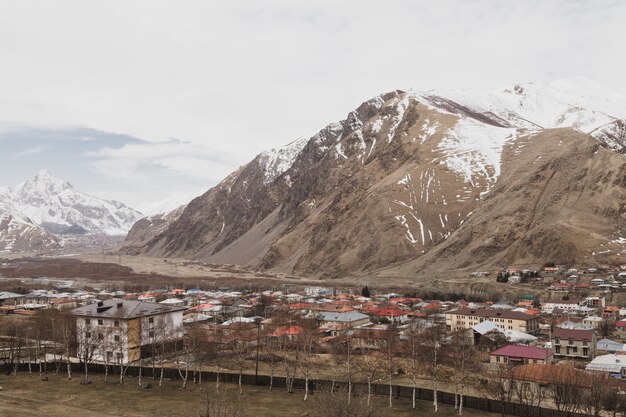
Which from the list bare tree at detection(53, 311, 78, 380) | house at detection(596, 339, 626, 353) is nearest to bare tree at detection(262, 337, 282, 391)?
bare tree at detection(53, 311, 78, 380)

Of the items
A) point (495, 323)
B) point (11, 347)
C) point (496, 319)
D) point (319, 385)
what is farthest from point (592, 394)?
point (11, 347)

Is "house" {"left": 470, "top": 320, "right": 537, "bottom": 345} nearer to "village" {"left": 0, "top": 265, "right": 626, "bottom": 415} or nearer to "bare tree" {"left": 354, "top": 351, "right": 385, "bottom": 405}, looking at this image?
"village" {"left": 0, "top": 265, "right": 626, "bottom": 415}

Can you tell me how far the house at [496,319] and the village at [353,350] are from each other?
0.54 feet

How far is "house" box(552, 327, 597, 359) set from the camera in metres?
76.1

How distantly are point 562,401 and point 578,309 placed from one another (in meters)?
75.2

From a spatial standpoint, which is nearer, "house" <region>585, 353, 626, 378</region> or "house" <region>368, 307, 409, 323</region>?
"house" <region>585, 353, 626, 378</region>

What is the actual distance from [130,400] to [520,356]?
1587 inches

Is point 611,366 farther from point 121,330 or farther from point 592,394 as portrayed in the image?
point 121,330

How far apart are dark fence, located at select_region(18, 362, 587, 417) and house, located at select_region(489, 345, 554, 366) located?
14.4m

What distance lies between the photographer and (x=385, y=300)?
140m

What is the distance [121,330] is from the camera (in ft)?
234

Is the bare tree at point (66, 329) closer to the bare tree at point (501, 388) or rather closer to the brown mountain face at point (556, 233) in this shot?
the bare tree at point (501, 388)

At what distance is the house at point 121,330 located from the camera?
2785 inches

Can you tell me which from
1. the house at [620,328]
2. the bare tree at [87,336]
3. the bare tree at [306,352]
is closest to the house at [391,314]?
the bare tree at [306,352]
